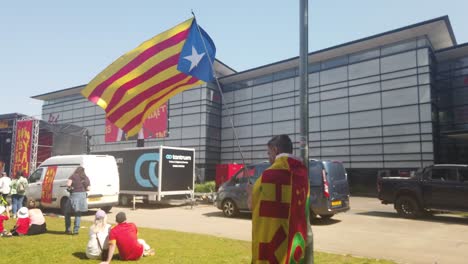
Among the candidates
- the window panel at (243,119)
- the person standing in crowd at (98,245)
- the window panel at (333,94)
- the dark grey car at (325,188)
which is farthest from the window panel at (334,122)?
the person standing in crowd at (98,245)

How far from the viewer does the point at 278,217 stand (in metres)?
2.95

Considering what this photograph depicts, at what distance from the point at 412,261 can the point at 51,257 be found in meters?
6.60

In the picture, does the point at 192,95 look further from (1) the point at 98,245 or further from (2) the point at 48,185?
(1) the point at 98,245

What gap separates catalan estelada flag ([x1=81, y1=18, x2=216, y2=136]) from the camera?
751cm

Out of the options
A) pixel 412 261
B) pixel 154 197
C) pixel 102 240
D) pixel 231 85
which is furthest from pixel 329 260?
pixel 231 85

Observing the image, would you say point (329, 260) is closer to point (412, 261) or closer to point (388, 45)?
point (412, 261)

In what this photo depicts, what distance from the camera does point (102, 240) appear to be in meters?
6.99

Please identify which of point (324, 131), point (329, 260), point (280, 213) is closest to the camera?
point (280, 213)

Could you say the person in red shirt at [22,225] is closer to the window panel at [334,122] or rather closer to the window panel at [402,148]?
the window panel at [402,148]

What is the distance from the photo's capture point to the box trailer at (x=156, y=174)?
17391mm

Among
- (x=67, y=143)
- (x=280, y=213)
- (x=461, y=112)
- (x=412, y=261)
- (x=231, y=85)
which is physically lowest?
(x=412, y=261)

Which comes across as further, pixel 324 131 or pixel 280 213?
pixel 324 131

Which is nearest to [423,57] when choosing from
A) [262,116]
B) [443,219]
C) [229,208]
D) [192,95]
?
[262,116]

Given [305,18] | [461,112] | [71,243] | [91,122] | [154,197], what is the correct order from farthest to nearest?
[91,122]
[461,112]
[154,197]
[71,243]
[305,18]
